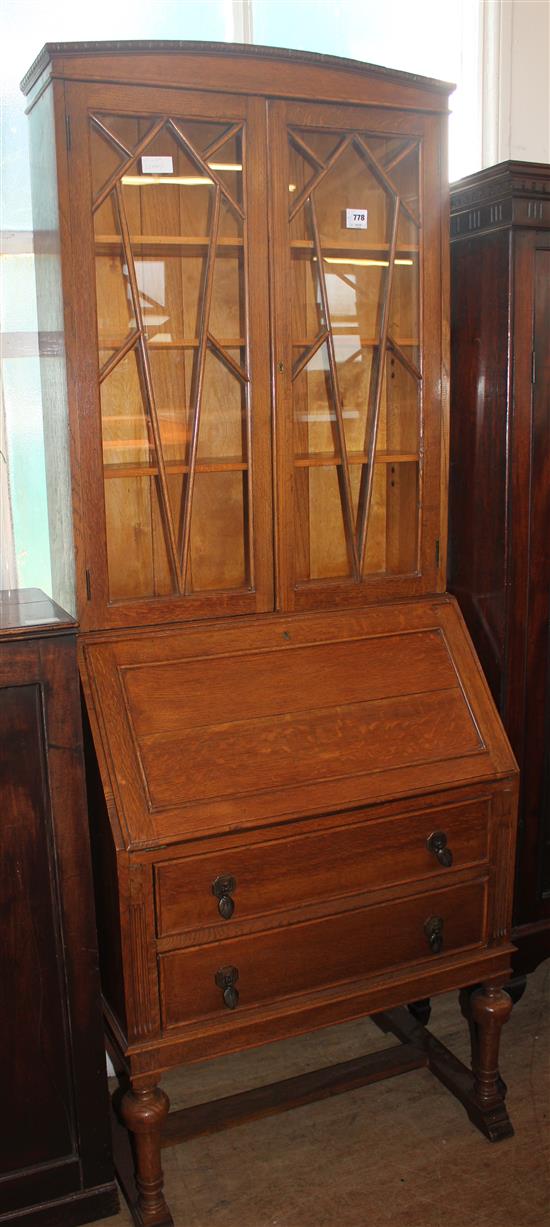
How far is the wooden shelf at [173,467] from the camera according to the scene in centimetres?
199

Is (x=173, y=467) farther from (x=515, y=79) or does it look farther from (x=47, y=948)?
(x=515, y=79)

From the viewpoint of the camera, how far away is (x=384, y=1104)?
2.31 meters

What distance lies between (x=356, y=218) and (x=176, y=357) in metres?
0.49

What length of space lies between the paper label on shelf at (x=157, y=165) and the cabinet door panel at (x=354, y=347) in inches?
8.2

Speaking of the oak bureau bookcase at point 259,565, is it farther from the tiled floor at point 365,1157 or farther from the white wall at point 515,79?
the white wall at point 515,79

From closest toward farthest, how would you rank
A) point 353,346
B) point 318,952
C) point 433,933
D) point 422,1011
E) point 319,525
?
point 318,952, point 433,933, point 353,346, point 319,525, point 422,1011

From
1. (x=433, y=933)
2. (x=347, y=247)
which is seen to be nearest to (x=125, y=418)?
(x=347, y=247)

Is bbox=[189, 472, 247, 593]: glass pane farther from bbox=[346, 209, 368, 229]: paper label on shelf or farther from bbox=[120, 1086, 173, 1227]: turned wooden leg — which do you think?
bbox=[120, 1086, 173, 1227]: turned wooden leg

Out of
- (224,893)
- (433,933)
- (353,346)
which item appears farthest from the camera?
(353,346)

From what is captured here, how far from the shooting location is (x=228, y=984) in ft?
6.15

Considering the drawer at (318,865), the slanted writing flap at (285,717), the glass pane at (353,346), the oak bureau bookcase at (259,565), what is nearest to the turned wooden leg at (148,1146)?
the oak bureau bookcase at (259,565)

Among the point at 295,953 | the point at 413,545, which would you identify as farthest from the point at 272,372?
the point at 295,953

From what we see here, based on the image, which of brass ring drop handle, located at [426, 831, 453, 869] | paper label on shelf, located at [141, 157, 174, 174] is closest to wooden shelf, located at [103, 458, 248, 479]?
paper label on shelf, located at [141, 157, 174, 174]

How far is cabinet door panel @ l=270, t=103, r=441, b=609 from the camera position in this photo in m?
2.04
